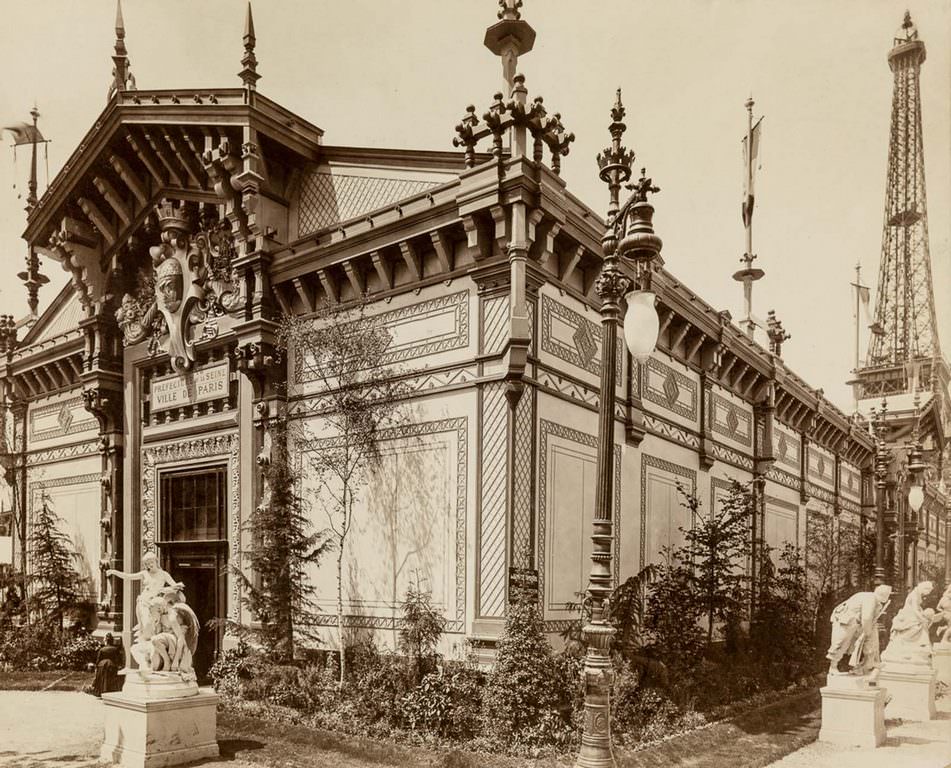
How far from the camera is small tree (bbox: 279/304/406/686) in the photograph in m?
14.1

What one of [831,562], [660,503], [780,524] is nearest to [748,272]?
[780,524]

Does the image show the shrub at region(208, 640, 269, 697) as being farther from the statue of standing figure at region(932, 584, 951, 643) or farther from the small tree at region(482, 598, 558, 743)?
the statue of standing figure at region(932, 584, 951, 643)

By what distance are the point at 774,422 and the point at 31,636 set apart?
20033 millimetres

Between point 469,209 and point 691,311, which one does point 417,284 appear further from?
point 691,311

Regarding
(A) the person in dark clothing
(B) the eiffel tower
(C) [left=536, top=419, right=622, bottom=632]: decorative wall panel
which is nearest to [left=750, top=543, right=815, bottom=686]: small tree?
(B) the eiffel tower

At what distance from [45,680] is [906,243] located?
18459 millimetres

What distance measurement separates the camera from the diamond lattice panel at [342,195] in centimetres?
1525

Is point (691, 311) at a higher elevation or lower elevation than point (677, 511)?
higher

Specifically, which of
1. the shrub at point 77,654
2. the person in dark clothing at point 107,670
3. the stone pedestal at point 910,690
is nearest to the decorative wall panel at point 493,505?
the stone pedestal at point 910,690

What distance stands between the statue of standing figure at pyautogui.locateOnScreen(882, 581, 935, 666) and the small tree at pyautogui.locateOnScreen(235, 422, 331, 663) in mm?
10022

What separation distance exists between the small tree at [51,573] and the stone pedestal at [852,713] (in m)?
17.2

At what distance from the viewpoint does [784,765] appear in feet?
34.8

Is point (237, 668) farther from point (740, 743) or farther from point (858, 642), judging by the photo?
point (858, 642)

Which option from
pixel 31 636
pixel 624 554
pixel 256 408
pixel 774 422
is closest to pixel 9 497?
Result: pixel 31 636
